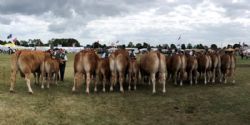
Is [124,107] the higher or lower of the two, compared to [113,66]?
lower

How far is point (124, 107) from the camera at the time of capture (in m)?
15.9

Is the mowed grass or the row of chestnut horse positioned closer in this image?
the mowed grass

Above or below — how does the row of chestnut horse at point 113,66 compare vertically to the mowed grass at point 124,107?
above

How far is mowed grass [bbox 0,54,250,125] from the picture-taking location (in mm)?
13703

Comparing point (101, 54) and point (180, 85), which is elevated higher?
point (101, 54)

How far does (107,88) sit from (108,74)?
84 centimetres

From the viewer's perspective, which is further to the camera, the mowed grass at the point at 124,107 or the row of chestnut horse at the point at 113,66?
the row of chestnut horse at the point at 113,66

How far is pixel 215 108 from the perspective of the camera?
52.7 feet

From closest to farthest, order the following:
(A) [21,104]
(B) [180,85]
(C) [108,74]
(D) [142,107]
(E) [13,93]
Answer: (A) [21,104], (D) [142,107], (E) [13,93], (C) [108,74], (B) [180,85]

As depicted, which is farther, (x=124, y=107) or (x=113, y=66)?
(x=113, y=66)

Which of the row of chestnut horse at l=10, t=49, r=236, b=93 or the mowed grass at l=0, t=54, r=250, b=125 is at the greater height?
the row of chestnut horse at l=10, t=49, r=236, b=93

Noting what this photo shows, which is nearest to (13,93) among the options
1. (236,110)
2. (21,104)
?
(21,104)

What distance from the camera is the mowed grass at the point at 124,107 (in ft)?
45.0

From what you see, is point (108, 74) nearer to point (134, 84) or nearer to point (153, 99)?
point (134, 84)
